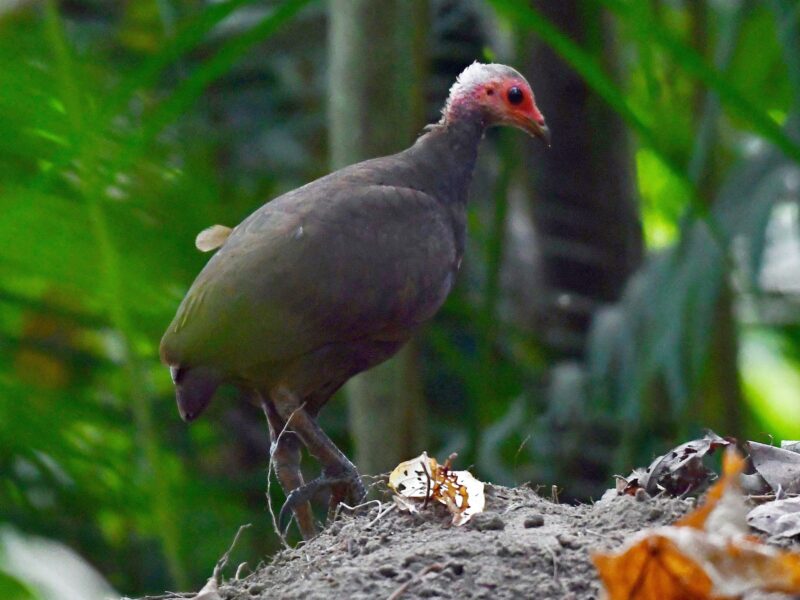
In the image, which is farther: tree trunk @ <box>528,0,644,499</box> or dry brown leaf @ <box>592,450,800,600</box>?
tree trunk @ <box>528,0,644,499</box>

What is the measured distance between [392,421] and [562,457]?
1991mm

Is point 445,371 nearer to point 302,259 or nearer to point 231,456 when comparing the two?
point 231,456

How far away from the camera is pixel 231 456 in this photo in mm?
6457

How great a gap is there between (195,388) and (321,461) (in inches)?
14.3

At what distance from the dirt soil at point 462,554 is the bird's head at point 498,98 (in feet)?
5.09

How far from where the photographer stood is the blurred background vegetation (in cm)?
231

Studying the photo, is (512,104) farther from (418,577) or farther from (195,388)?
(418,577)

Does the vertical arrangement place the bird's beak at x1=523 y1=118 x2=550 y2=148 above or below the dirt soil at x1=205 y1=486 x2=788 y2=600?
above

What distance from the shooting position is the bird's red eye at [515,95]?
3654 millimetres

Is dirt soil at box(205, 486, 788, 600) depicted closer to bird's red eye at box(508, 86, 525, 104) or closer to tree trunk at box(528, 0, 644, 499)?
bird's red eye at box(508, 86, 525, 104)

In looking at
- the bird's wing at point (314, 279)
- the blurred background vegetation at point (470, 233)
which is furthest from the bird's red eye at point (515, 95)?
the bird's wing at point (314, 279)

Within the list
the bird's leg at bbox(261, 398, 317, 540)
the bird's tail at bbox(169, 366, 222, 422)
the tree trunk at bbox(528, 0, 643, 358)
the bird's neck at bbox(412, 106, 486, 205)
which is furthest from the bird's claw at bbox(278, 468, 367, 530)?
the tree trunk at bbox(528, 0, 643, 358)

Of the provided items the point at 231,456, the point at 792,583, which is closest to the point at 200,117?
the point at 231,456

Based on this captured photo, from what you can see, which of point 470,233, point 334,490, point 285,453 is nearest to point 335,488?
point 334,490
